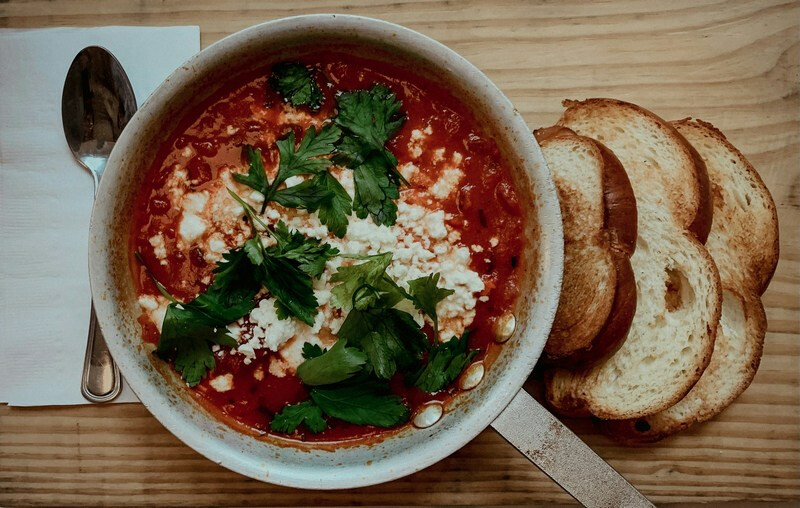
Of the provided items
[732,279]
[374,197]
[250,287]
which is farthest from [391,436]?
[732,279]

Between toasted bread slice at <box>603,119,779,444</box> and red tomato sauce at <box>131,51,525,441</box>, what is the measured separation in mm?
911

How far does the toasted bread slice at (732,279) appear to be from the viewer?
9.00 feet

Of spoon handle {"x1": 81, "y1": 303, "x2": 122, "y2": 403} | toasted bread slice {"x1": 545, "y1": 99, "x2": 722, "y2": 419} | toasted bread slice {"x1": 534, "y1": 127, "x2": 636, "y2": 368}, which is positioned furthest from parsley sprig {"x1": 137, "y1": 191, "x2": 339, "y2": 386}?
toasted bread slice {"x1": 545, "y1": 99, "x2": 722, "y2": 419}

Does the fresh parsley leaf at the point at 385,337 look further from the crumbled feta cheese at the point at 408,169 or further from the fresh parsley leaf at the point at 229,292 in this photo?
the crumbled feta cheese at the point at 408,169

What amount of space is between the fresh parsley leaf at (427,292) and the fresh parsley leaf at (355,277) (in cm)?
12

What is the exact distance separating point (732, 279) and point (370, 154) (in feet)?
5.21

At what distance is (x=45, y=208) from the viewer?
2688 millimetres

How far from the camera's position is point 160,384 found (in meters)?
2.32

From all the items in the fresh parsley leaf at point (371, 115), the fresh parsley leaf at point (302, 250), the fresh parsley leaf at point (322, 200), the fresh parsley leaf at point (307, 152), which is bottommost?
the fresh parsley leaf at point (302, 250)

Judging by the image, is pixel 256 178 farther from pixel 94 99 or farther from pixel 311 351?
pixel 94 99

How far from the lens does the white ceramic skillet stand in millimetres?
2205

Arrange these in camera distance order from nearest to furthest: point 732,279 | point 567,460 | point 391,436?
point 567,460 → point 391,436 → point 732,279

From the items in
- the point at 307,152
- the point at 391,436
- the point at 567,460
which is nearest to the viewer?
the point at 567,460

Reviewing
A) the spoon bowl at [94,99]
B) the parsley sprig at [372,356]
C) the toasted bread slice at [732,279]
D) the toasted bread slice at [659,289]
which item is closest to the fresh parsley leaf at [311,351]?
the parsley sprig at [372,356]
